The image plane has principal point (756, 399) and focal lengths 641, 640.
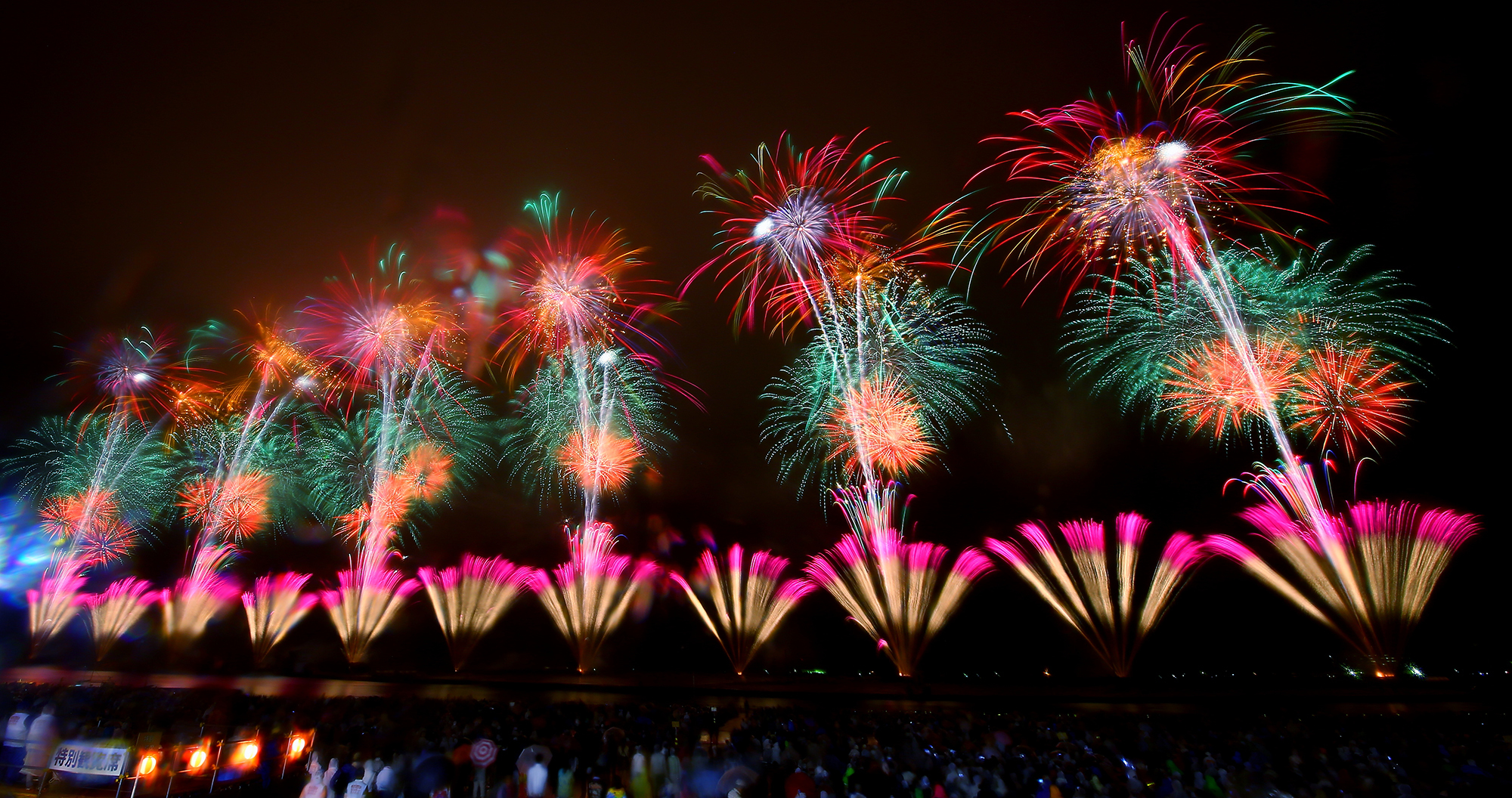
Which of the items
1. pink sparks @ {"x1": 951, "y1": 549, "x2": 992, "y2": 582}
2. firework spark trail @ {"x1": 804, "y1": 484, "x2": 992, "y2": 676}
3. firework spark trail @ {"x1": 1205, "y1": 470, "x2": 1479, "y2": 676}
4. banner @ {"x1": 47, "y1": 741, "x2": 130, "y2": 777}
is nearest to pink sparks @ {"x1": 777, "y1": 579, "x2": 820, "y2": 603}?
firework spark trail @ {"x1": 804, "y1": 484, "x2": 992, "y2": 676}

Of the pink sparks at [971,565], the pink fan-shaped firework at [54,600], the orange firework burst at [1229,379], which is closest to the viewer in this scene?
the orange firework burst at [1229,379]

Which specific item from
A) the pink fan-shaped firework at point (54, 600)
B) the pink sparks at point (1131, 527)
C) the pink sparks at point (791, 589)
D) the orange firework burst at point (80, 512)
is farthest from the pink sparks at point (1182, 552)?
the pink fan-shaped firework at point (54, 600)

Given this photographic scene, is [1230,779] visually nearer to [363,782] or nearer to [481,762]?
[481,762]

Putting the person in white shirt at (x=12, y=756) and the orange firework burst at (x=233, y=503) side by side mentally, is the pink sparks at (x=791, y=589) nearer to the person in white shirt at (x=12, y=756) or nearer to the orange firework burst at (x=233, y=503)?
the person in white shirt at (x=12, y=756)

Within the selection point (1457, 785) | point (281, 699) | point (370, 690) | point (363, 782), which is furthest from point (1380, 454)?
point (281, 699)

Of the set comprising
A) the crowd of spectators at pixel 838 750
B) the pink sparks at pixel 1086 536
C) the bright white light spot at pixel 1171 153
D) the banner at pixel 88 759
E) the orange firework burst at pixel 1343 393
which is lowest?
the crowd of spectators at pixel 838 750

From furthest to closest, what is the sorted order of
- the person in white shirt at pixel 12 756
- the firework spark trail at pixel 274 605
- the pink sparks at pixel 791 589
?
the firework spark trail at pixel 274 605
the pink sparks at pixel 791 589
the person in white shirt at pixel 12 756
